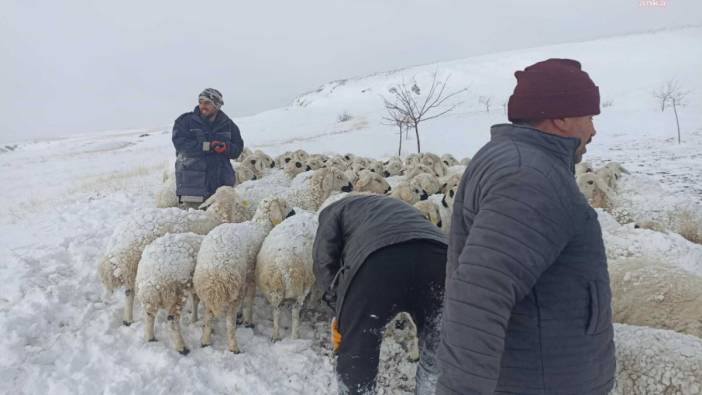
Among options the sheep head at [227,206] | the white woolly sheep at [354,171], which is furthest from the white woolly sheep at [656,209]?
the sheep head at [227,206]

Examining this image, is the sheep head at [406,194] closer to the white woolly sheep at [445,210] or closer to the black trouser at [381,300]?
the white woolly sheep at [445,210]

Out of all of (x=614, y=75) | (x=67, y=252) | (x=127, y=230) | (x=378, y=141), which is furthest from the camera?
(x=614, y=75)

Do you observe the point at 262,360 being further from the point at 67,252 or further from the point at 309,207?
the point at 67,252

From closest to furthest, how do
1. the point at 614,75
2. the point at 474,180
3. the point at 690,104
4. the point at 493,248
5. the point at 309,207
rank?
the point at 493,248, the point at 474,180, the point at 309,207, the point at 690,104, the point at 614,75

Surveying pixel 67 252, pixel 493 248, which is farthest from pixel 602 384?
pixel 67 252

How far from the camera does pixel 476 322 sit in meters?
1.59

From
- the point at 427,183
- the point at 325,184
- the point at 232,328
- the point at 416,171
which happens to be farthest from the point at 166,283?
the point at 416,171

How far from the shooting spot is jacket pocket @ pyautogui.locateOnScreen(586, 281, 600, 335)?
1.75 metres

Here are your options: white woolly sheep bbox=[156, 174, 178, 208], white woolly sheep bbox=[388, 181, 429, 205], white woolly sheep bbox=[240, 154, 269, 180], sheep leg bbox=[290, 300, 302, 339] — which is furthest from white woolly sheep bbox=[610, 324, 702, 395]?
white woolly sheep bbox=[240, 154, 269, 180]

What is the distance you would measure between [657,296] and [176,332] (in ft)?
14.2

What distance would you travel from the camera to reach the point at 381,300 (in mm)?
2902

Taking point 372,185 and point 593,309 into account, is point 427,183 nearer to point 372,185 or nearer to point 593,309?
point 372,185

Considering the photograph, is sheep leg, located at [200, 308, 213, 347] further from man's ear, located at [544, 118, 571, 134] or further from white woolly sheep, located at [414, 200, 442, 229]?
man's ear, located at [544, 118, 571, 134]

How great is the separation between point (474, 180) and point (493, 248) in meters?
0.31
